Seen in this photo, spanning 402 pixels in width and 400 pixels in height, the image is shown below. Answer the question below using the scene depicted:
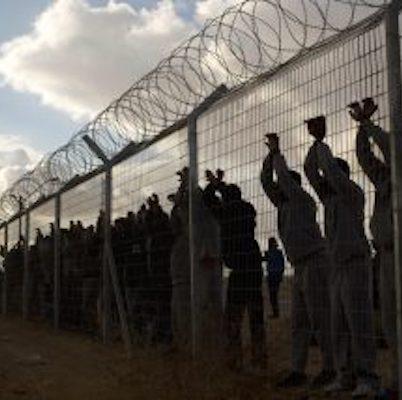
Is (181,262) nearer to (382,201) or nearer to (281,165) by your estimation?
(281,165)

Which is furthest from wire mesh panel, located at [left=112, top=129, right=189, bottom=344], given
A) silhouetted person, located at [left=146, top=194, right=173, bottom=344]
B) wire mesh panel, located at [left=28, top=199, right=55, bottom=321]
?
wire mesh panel, located at [left=28, top=199, right=55, bottom=321]

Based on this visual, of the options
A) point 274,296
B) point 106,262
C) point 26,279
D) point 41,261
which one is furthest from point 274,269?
point 26,279

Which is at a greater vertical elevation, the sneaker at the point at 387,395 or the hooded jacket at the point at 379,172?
the hooded jacket at the point at 379,172

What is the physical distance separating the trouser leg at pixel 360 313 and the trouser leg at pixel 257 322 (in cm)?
103

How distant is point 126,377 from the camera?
824cm

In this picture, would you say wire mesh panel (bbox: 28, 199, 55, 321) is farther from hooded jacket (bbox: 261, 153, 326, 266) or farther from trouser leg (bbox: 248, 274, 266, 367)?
hooded jacket (bbox: 261, 153, 326, 266)

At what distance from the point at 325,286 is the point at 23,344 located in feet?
22.6

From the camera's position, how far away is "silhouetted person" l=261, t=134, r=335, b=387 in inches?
271

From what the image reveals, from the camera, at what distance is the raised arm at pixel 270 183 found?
707cm

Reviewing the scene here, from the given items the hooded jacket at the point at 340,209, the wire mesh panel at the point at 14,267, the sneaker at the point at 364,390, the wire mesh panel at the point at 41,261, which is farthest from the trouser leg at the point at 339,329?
the wire mesh panel at the point at 14,267

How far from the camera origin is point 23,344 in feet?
42.8

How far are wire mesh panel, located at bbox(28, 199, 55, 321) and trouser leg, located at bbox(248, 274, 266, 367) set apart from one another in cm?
819

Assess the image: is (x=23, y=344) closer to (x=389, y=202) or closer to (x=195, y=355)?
(x=195, y=355)

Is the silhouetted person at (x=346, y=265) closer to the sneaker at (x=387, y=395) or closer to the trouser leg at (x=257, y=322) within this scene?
→ the sneaker at (x=387, y=395)
